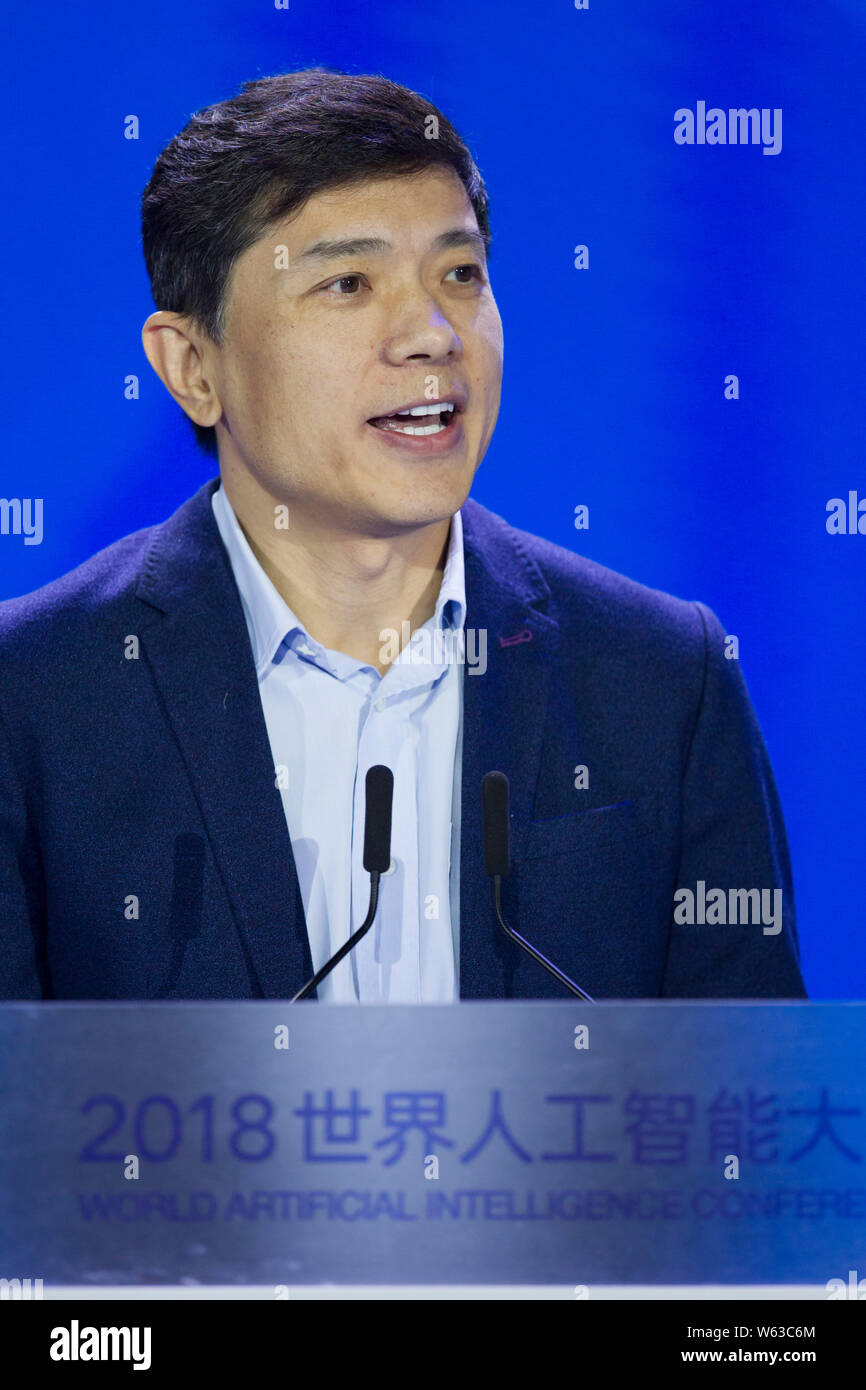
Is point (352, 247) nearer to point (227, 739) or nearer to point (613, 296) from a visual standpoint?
point (613, 296)

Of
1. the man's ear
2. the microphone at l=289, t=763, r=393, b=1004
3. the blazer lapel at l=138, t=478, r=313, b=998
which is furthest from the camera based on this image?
the man's ear

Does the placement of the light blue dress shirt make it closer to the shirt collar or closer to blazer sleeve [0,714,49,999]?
the shirt collar

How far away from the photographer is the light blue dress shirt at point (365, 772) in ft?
6.23

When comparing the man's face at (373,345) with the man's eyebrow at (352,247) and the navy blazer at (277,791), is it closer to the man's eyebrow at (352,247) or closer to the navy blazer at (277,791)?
the man's eyebrow at (352,247)

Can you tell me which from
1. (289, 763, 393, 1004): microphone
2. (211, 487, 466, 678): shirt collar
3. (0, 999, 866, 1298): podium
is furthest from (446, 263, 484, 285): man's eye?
(0, 999, 866, 1298): podium

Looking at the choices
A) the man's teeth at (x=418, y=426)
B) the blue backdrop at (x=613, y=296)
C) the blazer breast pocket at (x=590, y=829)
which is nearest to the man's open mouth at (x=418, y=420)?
the man's teeth at (x=418, y=426)

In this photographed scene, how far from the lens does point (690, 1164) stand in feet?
3.86

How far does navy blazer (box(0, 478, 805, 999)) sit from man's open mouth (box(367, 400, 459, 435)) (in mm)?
234

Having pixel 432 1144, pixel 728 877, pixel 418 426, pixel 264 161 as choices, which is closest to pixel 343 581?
pixel 418 426

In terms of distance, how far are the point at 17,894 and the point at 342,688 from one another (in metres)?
0.48

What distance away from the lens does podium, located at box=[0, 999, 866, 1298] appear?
1.16 m

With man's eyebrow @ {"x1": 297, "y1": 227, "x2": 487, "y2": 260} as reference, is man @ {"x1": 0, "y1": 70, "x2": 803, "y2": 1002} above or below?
below

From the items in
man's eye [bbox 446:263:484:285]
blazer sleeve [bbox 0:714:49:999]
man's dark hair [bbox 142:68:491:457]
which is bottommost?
blazer sleeve [bbox 0:714:49:999]
